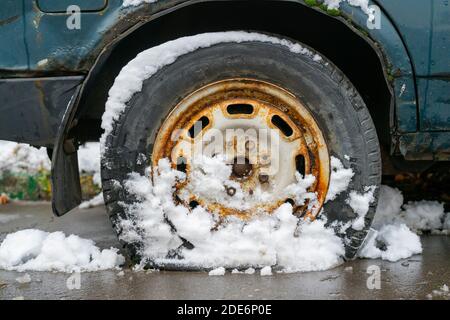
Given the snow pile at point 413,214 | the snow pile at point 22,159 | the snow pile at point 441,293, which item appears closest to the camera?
the snow pile at point 441,293

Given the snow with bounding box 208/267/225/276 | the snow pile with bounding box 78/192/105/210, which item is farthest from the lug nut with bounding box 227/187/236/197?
the snow pile with bounding box 78/192/105/210

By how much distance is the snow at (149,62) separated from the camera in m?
1.92

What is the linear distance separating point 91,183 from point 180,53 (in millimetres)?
2317

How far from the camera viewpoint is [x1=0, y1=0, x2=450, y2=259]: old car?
188 cm

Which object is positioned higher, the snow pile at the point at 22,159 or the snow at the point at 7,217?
the snow pile at the point at 22,159

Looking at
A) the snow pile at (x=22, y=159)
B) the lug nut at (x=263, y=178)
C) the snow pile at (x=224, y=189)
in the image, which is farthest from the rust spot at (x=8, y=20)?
the snow pile at (x=22, y=159)

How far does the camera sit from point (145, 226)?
6.35ft

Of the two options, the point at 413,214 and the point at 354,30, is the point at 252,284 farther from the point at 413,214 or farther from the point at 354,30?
the point at 413,214

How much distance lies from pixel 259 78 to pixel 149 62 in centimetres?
43

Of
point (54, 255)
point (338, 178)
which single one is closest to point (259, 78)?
point (338, 178)

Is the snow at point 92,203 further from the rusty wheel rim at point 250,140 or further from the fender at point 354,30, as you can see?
the rusty wheel rim at point 250,140

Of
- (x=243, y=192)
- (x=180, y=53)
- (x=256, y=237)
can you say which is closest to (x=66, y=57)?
(x=180, y=53)

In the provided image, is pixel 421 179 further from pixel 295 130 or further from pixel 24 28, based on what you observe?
pixel 24 28

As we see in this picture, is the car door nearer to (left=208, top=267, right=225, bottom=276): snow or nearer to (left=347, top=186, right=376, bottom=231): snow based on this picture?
(left=347, top=186, right=376, bottom=231): snow
